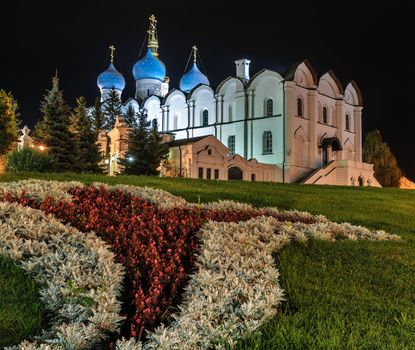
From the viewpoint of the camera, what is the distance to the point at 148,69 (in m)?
52.3

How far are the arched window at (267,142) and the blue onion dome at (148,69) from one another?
1918 centimetres

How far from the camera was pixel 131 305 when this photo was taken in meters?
4.30

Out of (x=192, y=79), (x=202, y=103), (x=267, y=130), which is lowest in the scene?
(x=267, y=130)

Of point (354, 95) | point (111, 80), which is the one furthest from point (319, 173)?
point (111, 80)

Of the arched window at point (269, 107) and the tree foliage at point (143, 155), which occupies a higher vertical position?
the arched window at point (269, 107)

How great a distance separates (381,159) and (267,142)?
15198 mm

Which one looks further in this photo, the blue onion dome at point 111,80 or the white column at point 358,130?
the blue onion dome at point 111,80

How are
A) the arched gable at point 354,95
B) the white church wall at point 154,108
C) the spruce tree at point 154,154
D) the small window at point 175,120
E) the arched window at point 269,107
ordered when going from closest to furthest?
the spruce tree at point 154,154
the arched window at point 269,107
the arched gable at point 354,95
the small window at point 175,120
the white church wall at point 154,108

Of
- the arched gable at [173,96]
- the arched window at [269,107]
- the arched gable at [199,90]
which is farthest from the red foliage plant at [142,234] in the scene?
the arched gable at [173,96]

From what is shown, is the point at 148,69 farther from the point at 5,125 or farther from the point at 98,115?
the point at 5,125

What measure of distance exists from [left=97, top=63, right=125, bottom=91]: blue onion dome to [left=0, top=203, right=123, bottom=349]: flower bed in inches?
2027

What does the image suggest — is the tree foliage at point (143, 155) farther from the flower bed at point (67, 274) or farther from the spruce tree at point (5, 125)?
the flower bed at point (67, 274)

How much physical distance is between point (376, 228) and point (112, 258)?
5.11m

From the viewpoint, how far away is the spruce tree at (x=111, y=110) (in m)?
50.6
